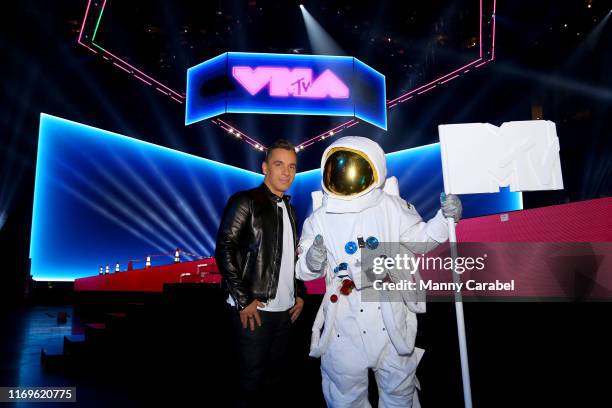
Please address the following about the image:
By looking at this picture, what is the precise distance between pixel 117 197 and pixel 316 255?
26.6 ft

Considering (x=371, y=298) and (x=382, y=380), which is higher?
(x=371, y=298)

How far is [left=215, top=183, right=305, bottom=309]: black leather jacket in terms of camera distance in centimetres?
230

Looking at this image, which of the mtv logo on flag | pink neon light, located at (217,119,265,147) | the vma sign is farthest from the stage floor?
pink neon light, located at (217,119,265,147)

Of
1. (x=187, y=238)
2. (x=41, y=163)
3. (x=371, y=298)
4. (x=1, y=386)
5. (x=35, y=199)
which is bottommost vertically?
(x=1, y=386)

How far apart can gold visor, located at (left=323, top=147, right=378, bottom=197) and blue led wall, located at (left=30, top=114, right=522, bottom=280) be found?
5674 millimetres

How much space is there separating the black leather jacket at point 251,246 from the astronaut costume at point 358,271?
9.1 inches

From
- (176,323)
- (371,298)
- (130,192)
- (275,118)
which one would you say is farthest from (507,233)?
(130,192)

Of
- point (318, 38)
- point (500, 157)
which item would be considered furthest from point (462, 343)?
point (318, 38)

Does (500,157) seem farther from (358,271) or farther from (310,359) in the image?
(310,359)

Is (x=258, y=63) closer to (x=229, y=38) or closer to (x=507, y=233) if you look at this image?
(x=229, y=38)

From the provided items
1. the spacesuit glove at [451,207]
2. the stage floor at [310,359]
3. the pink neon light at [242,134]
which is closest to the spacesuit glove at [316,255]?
the spacesuit glove at [451,207]

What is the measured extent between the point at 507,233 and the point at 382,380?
1.69 meters

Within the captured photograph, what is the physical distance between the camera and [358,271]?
2086mm

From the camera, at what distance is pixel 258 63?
6.01 m
